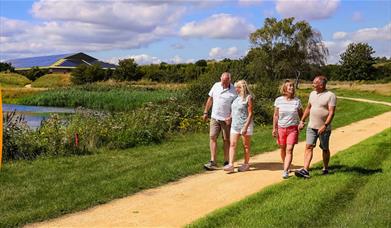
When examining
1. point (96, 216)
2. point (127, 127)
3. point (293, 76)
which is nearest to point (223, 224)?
point (96, 216)

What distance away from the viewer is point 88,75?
2997 inches

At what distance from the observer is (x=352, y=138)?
14969 millimetres

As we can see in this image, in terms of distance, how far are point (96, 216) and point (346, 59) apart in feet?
263

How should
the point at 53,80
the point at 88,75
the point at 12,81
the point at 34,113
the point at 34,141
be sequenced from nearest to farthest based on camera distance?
the point at 34,141 < the point at 34,113 < the point at 88,75 < the point at 12,81 < the point at 53,80

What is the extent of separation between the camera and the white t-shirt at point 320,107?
864 cm

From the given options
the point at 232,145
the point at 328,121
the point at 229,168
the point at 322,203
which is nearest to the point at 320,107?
the point at 328,121

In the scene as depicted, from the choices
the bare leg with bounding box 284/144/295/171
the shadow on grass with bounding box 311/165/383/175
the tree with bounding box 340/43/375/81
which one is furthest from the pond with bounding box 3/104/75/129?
the tree with bounding box 340/43/375/81

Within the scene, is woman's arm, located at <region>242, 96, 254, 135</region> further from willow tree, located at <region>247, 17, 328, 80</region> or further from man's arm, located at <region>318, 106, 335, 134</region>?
willow tree, located at <region>247, 17, 328, 80</region>

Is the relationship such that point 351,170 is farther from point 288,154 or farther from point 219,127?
point 219,127

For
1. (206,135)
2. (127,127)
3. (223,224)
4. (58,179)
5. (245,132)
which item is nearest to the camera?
(223,224)

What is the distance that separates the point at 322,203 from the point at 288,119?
90.8 inches

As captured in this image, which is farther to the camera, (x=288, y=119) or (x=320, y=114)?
(x=288, y=119)

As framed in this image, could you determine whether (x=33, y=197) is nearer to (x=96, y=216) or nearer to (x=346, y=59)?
(x=96, y=216)

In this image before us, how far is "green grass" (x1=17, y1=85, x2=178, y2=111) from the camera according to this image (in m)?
37.2
